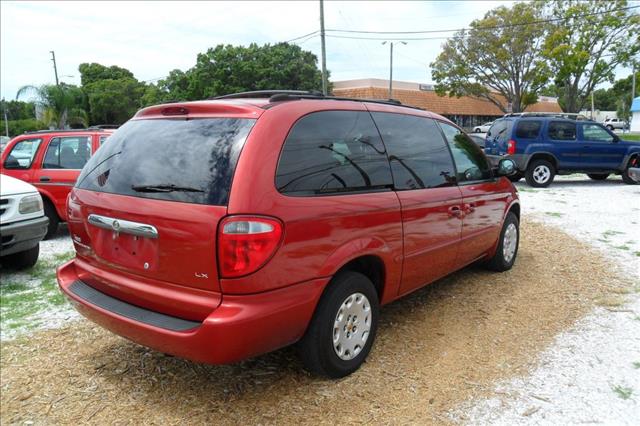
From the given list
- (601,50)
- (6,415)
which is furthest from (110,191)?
(601,50)

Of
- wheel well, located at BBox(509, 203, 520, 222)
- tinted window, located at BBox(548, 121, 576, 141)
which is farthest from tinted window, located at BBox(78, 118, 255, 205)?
tinted window, located at BBox(548, 121, 576, 141)

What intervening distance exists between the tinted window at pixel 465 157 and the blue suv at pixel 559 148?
8.34m

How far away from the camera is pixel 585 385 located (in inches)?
124

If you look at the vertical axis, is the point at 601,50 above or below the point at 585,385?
above

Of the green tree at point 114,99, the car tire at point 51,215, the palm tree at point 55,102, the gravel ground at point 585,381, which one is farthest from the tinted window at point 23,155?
the green tree at point 114,99

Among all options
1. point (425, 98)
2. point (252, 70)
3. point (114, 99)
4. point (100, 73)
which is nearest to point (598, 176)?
point (252, 70)

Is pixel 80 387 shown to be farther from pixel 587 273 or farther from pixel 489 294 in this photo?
pixel 587 273

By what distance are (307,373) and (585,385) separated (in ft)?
5.85

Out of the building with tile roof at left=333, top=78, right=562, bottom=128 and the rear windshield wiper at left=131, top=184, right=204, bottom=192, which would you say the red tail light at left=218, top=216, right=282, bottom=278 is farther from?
the building with tile roof at left=333, top=78, right=562, bottom=128

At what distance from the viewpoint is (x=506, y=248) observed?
214 inches

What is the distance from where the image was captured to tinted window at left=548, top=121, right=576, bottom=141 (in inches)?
501

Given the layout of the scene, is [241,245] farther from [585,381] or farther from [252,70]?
[252,70]

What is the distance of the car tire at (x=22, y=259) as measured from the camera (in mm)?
5844

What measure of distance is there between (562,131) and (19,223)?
12327mm
